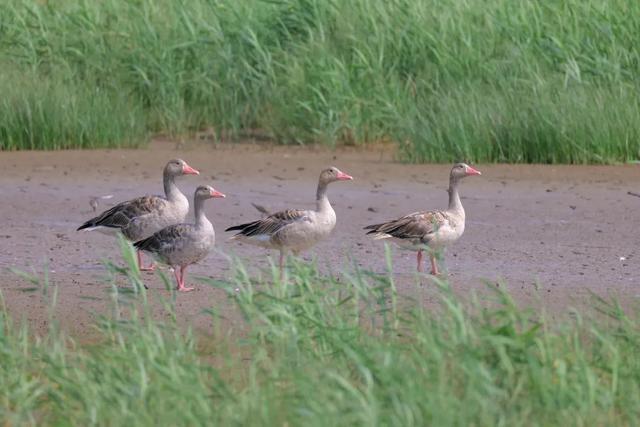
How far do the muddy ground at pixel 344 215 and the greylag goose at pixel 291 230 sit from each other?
0.27m

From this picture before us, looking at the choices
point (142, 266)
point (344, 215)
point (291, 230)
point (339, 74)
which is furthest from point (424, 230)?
point (339, 74)

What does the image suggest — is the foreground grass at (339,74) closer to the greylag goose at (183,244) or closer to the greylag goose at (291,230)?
the greylag goose at (291,230)

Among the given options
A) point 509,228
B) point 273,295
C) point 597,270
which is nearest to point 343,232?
point 509,228

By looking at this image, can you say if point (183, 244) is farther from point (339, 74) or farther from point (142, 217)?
point (339, 74)

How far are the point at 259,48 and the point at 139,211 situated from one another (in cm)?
699

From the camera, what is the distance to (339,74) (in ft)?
59.4

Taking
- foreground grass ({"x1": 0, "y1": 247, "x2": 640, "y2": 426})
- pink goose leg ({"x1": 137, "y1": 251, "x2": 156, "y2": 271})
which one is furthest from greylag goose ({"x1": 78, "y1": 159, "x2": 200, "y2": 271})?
foreground grass ({"x1": 0, "y1": 247, "x2": 640, "y2": 426})

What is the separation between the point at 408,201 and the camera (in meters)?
14.7

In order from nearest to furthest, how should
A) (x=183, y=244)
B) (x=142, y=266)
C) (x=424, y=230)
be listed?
(x=183, y=244) < (x=424, y=230) < (x=142, y=266)

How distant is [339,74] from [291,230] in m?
6.87

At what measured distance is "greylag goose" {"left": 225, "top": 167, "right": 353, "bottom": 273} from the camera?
11.5m

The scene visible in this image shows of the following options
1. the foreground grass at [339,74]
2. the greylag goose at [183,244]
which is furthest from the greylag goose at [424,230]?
the foreground grass at [339,74]

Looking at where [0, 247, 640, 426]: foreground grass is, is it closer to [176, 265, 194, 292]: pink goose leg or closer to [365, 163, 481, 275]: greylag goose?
[176, 265, 194, 292]: pink goose leg

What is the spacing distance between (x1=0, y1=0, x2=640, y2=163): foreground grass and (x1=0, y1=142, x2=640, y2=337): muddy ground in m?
0.36
